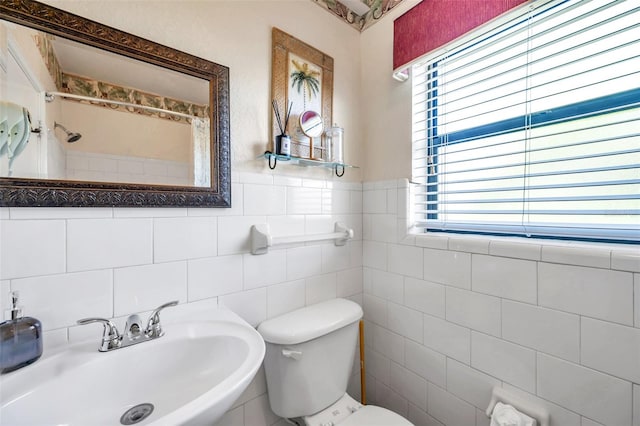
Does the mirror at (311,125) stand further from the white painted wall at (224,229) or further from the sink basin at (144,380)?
the sink basin at (144,380)

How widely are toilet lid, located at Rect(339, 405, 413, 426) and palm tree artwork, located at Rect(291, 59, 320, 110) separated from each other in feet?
4.52

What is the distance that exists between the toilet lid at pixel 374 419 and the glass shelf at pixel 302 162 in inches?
42.6

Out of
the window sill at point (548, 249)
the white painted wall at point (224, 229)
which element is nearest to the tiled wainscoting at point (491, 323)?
the window sill at point (548, 249)

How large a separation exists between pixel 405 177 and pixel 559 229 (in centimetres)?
62

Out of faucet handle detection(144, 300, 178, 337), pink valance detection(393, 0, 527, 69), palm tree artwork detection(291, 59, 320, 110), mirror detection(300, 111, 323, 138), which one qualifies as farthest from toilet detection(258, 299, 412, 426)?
pink valance detection(393, 0, 527, 69)

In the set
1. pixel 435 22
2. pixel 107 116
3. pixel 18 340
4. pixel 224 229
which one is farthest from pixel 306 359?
pixel 435 22

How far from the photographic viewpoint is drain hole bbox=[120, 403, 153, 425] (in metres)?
0.70

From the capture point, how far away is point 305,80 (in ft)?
4.24

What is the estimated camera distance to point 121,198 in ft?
2.69

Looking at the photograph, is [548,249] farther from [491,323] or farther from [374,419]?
[374,419]

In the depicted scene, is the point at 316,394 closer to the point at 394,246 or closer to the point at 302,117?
the point at 394,246

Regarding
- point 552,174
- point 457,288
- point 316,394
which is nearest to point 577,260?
point 552,174

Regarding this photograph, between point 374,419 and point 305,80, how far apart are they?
1.52 m

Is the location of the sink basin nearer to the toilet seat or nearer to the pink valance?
the toilet seat
